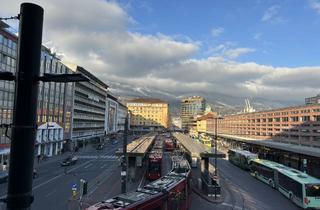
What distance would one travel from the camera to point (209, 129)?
152 meters

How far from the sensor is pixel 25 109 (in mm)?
4621

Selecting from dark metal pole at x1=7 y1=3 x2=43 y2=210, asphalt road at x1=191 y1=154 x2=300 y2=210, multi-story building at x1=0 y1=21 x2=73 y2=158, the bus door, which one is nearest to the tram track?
asphalt road at x1=191 y1=154 x2=300 y2=210

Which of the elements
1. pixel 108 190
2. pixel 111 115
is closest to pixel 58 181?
pixel 108 190

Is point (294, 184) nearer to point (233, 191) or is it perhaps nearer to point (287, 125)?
point (233, 191)

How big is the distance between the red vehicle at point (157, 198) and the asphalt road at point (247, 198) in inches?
196

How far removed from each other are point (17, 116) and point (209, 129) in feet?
493

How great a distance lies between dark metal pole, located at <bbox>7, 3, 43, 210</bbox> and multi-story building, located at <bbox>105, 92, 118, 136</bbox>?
469 ft

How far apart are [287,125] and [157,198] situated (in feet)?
167

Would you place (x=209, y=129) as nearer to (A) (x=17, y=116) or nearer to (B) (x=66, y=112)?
(B) (x=66, y=112)

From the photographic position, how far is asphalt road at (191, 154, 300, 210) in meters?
30.5

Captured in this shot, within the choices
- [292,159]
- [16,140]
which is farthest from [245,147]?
[16,140]

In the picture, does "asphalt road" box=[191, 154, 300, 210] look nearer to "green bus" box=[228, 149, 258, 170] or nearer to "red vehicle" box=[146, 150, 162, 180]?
"green bus" box=[228, 149, 258, 170]

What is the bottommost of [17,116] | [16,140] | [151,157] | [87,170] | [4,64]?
[87,170]

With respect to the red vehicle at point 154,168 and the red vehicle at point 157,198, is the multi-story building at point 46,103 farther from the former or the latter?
the red vehicle at point 157,198
